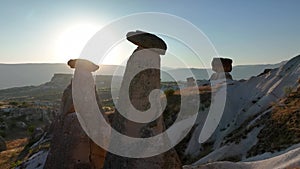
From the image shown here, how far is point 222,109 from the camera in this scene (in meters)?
27.3

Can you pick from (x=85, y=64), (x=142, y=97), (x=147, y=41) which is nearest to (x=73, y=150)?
(x=85, y=64)

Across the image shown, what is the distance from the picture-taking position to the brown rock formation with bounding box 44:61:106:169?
10359mm

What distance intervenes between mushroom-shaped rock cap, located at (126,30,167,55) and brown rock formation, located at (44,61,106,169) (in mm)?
4243

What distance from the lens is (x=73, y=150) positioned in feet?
34.3

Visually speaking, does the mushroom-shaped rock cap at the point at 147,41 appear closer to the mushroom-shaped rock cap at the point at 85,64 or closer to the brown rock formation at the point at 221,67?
the mushroom-shaped rock cap at the point at 85,64

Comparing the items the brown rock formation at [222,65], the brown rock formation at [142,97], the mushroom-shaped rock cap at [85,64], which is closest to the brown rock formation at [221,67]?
the brown rock formation at [222,65]

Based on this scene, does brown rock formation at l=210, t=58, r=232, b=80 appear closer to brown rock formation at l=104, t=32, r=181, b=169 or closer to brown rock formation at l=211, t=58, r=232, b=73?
brown rock formation at l=211, t=58, r=232, b=73

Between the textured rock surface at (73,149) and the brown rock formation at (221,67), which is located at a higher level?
the brown rock formation at (221,67)

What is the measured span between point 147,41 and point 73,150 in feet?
16.0

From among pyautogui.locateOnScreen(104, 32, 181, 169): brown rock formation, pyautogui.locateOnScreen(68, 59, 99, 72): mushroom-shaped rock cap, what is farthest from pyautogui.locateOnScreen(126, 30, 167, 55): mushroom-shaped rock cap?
pyautogui.locateOnScreen(68, 59, 99, 72): mushroom-shaped rock cap

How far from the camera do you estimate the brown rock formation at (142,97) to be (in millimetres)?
7797

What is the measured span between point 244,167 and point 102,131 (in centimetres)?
523

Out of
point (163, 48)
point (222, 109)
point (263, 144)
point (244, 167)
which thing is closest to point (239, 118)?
point (222, 109)

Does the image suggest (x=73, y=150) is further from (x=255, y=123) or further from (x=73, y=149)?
(x=255, y=123)
